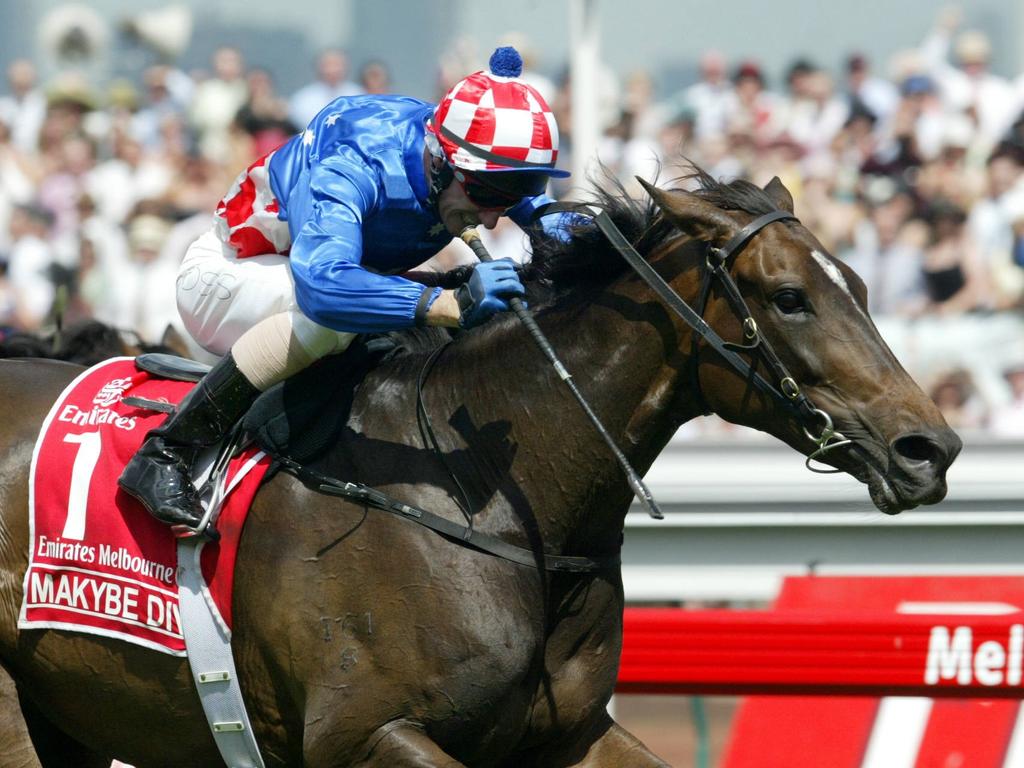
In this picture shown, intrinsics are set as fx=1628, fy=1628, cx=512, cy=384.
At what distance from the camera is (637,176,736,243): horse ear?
3.42 meters

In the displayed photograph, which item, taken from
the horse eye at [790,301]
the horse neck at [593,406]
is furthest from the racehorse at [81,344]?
the horse eye at [790,301]

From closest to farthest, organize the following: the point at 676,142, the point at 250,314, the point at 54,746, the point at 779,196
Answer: the point at 779,196 < the point at 250,314 < the point at 54,746 < the point at 676,142

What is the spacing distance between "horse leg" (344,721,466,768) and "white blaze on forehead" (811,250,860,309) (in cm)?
124

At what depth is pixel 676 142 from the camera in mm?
6930

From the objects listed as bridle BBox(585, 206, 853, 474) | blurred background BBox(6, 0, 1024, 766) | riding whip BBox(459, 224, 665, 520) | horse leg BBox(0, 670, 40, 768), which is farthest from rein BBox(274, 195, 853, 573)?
blurred background BBox(6, 0, 1024, 766)

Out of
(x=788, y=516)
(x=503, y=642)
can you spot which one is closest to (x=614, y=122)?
(x=788, y=516)

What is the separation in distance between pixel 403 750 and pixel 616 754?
1.84 feet

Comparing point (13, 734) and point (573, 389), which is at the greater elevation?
point (573, 389)

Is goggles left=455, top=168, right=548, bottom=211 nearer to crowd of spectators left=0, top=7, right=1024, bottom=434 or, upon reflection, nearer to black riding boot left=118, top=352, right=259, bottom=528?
black riding boot left=118, top=352, right=259, bottom=528

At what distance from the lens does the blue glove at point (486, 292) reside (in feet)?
10.7

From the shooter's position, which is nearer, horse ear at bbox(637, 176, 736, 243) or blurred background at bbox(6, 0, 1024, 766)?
horse ear at bbox(637, 176, 736, 243)

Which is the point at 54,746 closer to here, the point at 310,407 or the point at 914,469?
the point at 310,407

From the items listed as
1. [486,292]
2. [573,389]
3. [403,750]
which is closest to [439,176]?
[486,292]

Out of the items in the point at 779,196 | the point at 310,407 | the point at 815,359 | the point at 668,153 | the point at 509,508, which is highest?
the point at 779,196
